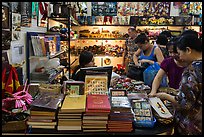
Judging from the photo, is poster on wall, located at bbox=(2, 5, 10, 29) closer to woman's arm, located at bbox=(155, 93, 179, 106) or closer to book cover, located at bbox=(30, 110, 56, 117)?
book cover, located at bbox=(30, 110, 56, 117)

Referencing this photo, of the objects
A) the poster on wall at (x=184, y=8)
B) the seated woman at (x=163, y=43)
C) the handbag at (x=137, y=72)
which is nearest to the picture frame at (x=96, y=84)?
the handbag at (x=137, y=72)

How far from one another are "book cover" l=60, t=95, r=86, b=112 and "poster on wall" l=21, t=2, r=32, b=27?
151 cm

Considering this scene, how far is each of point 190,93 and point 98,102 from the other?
0.65 m

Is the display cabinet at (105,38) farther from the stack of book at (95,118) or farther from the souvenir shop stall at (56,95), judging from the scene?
the stack of book at (95,118)

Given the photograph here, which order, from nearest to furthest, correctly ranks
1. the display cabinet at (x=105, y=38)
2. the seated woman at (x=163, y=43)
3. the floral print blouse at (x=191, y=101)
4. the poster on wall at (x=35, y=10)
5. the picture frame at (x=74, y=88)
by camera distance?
the floral print blouse at (x=191, y=101)
the picture frame at (x=74, y=88)
the poster on wall at (x=35, y=10)
the seated woman at (x=163, y=43)
the display cabinet at (x=105, y=38)

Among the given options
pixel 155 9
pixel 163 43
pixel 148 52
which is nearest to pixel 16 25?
pixel 148 52

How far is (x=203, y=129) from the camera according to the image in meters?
1.63

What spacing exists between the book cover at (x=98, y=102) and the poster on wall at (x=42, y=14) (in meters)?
2.38

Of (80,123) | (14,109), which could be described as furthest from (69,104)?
(14,109)

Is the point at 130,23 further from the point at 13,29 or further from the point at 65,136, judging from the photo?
the point at 65,136

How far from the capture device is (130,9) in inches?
315

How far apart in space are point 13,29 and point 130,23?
205 inches

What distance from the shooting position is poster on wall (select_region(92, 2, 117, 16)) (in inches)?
313

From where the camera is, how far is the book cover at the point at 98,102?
173cm
